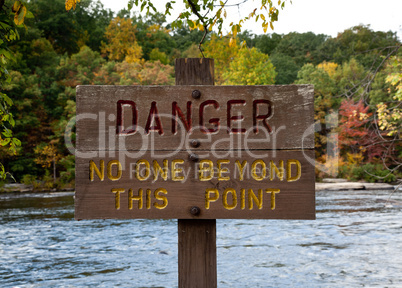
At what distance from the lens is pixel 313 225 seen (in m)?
17.6

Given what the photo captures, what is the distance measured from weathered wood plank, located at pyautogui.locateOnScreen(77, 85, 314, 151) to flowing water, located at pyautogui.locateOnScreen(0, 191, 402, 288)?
24.5ft

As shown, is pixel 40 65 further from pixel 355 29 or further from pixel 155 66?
pixel 355 29

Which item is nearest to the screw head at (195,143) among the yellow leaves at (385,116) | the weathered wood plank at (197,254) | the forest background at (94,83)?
the weathered wood plank at (197,254)

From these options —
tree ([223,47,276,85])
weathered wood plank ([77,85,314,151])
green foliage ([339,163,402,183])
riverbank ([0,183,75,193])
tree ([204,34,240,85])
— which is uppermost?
tree ([204,34,240,85])

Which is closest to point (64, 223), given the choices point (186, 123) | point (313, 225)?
point (313, 225)

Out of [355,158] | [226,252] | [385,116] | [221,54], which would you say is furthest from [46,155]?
[385,116]

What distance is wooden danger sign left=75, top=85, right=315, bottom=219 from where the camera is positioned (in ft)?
10.4

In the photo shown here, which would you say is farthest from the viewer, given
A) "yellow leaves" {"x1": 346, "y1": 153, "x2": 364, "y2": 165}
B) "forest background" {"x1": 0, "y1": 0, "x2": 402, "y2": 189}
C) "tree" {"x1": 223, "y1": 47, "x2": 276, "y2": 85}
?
"tree" {"x1": 223, "y1": 47, "x2": 276, "y2": 85}

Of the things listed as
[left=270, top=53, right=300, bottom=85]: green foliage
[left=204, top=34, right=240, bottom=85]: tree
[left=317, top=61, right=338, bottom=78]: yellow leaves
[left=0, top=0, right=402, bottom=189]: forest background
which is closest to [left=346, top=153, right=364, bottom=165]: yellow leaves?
[left=0, top=0, right=402, bottom=189]: forest background

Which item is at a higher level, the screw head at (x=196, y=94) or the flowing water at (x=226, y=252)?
the screw head at (x=196, y=94)

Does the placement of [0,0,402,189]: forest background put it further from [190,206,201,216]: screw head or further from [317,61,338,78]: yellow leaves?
[190,206,201,216]: screw head

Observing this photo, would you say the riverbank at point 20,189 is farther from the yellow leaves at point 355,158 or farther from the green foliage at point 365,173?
the yellow leaves at point 355,158

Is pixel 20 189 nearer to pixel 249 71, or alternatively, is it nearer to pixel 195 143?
pixel 249 71

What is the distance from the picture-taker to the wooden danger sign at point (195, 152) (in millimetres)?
3180
